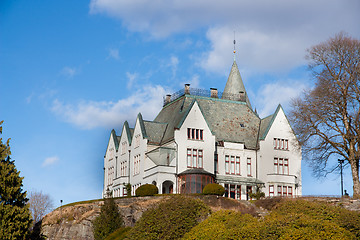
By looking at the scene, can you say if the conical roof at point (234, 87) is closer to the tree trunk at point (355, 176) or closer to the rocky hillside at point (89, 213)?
the rocky hillside at point (89, 213)

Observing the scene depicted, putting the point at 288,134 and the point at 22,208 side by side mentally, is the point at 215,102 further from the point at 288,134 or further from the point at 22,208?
the point at 22,208

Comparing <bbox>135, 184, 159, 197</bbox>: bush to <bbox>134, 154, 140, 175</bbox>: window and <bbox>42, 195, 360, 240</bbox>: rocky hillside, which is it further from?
<bbox>134, 154, 140, 175</bbox>: window

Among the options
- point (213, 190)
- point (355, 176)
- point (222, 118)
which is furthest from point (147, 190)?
point (355, 176)

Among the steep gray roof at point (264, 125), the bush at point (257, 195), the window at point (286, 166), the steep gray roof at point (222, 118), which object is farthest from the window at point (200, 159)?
the window at point (286, 166)

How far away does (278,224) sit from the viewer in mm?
43875

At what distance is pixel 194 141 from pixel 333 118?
16.7 m

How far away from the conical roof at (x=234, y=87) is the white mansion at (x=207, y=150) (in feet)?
6.26

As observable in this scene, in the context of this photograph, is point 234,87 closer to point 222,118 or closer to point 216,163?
point 222,118

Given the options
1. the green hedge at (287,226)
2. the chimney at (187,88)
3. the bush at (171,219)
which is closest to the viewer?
the green hedge at (287,226)

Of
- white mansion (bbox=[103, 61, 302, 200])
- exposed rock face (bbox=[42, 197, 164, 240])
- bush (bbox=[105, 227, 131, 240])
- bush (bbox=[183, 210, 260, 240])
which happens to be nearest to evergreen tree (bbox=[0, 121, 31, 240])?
bush (bbox=[105, 227, 131, 240])

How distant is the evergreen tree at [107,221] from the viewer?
203 ft

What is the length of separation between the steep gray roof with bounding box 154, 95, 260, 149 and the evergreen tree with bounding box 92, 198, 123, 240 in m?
16.4

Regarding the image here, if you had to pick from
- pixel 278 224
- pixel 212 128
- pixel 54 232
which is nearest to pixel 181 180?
pixel 212 128

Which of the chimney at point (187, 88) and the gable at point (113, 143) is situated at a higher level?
the chimney at point (187, 88)
